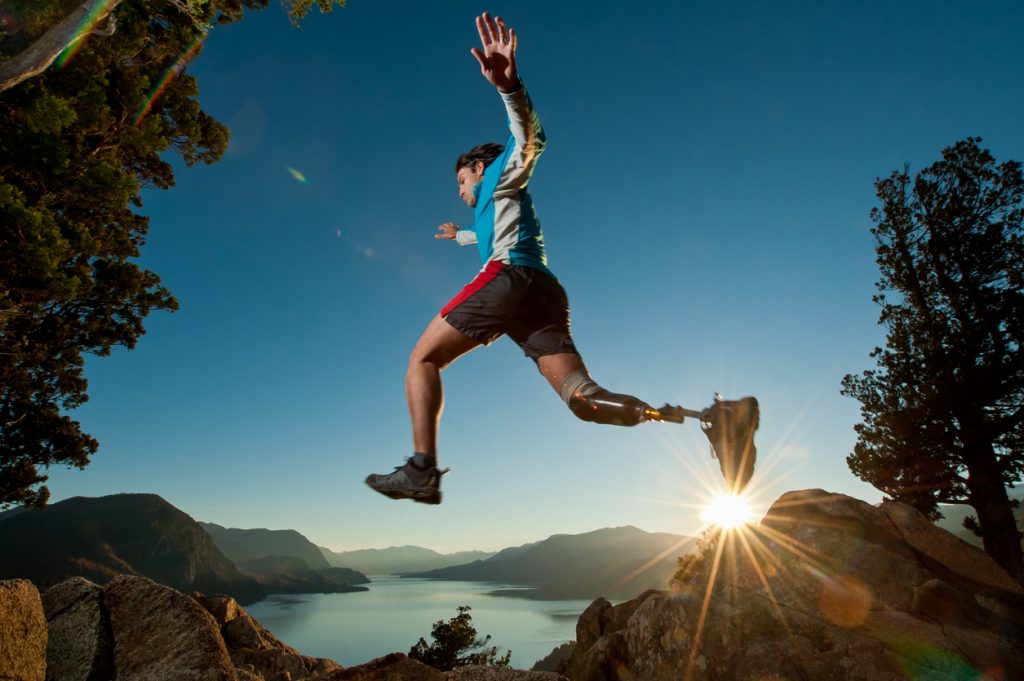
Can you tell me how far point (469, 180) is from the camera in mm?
2561

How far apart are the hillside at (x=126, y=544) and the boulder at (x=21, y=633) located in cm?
12014

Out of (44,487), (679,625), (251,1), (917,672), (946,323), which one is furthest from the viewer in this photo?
(946,323)

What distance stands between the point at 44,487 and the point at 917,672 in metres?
18.2

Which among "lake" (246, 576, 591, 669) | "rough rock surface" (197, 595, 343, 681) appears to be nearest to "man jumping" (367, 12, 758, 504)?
"rough rock surface" (197, 595, 343, 681)

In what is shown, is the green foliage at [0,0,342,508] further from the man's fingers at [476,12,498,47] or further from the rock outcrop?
the man's fingers at [476,12,498,47]

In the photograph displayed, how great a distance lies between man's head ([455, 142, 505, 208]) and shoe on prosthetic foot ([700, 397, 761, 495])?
153cm

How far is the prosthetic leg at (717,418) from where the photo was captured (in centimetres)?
211

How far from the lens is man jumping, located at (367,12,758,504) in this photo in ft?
6.91

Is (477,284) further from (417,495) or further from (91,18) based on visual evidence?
(91,18)

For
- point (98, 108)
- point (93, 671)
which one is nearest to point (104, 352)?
point (98, 108)

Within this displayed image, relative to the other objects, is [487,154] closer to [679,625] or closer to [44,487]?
[679,625]

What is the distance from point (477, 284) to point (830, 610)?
8452 mm

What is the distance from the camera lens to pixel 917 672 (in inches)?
235

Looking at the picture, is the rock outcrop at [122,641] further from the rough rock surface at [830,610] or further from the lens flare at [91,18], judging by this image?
the lens flare at [91,18]
